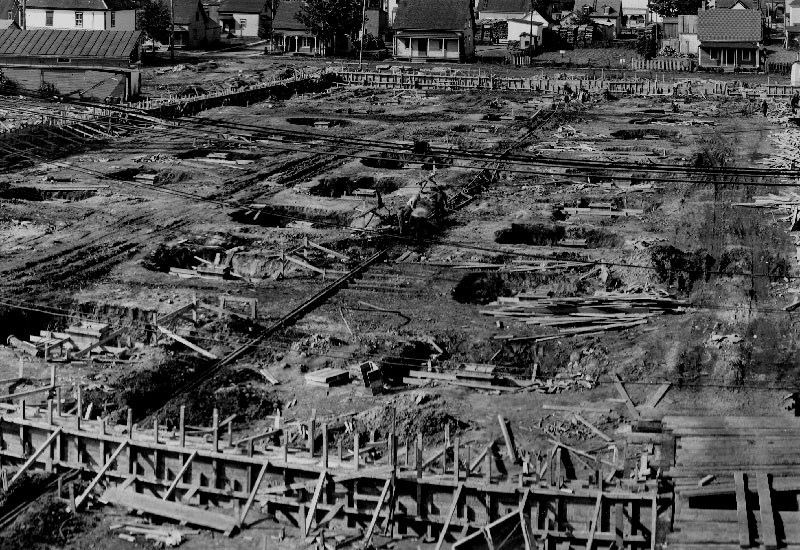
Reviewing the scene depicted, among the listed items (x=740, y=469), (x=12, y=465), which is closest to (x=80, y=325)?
(x=12, y=465)

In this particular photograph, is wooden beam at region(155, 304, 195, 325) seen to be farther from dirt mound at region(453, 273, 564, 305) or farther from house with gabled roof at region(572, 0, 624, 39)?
house with gabled roof at region(572, 0, 624, 39)

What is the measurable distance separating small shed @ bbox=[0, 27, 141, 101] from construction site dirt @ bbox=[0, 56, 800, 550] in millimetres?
6338

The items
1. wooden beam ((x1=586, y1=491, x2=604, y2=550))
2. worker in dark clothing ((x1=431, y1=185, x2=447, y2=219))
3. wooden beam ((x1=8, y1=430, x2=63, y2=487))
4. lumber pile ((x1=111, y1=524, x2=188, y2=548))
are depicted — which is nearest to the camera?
wooden beam ((x1=586, y1=491, x2=604, y2=550))

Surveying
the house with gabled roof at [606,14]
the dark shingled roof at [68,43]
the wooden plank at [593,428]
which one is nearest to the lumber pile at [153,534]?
the wooden plank at [593,428]

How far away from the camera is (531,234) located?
39.3 metres

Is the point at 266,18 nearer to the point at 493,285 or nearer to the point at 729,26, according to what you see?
the point at 729,26

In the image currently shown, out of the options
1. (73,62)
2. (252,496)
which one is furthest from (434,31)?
(252,496)

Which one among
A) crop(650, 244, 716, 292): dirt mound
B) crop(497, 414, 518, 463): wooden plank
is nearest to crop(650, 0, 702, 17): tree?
crop(650, 244, 716, 292): dirt mound

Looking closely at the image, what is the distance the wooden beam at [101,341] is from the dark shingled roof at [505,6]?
76607 mm

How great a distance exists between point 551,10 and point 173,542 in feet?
336

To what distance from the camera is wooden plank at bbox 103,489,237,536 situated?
819 inches

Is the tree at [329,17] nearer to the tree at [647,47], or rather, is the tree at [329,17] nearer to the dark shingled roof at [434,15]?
the dark shingled roof at [434,15]

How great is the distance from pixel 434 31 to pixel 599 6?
3135cm

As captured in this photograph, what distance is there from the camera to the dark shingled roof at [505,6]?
102 meters
